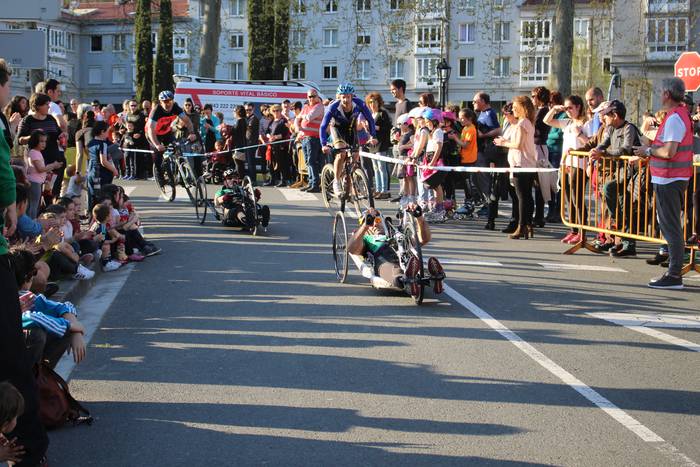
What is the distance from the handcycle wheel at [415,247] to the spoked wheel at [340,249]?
1.27 m

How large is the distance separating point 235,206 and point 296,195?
6818 mm

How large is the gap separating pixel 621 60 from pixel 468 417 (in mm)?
68019

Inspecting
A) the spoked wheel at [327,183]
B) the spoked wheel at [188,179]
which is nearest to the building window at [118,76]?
the spoked wheel at [188,179]

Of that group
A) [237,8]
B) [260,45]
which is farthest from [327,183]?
[237,8]

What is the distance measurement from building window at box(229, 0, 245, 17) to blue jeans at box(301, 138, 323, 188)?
7677 cm

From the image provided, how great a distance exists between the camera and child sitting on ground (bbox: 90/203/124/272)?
12.9 meters

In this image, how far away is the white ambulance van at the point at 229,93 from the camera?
32500 millimetres

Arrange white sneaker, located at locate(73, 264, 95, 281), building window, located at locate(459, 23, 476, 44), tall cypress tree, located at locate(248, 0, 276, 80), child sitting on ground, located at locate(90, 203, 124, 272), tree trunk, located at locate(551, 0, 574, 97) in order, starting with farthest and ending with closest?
1. building window, located at locate(459, 23, 476, 44)
2. tall cypress tree, located at locate(248, 0, 276, 80)
3. tree trunk, located at locate(551, 0, 574, 97)
4. child sitting on ground, located at locate(90, 203, 124, 272)
5. white sneaker, located at locate(73, 264, 95, 281)

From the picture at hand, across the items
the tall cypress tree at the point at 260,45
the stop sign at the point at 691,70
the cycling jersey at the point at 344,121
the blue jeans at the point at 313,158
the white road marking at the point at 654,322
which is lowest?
the white road marking at the point at 654,322

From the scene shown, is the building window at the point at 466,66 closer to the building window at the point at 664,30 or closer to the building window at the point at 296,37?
the building window at the point at 664,30

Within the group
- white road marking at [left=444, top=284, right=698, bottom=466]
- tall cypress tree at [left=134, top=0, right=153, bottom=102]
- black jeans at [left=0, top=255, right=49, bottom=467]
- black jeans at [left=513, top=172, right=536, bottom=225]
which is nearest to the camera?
black jeans at [left=0, top=255, right=49, bottom=467]

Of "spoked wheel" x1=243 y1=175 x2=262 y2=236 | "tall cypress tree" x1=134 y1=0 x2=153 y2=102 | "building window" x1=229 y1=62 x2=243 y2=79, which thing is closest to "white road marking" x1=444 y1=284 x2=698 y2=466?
"spoked wheel" x1=243 y1=175 x2=262 y2=236

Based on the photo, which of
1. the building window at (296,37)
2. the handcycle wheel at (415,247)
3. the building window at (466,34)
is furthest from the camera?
the building window at (466,34)

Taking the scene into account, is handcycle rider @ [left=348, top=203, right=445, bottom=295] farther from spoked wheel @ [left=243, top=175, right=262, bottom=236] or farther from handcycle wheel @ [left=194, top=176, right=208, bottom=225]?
handcycle wheel @ [left=194, top=176, right=208, bottom=225]
